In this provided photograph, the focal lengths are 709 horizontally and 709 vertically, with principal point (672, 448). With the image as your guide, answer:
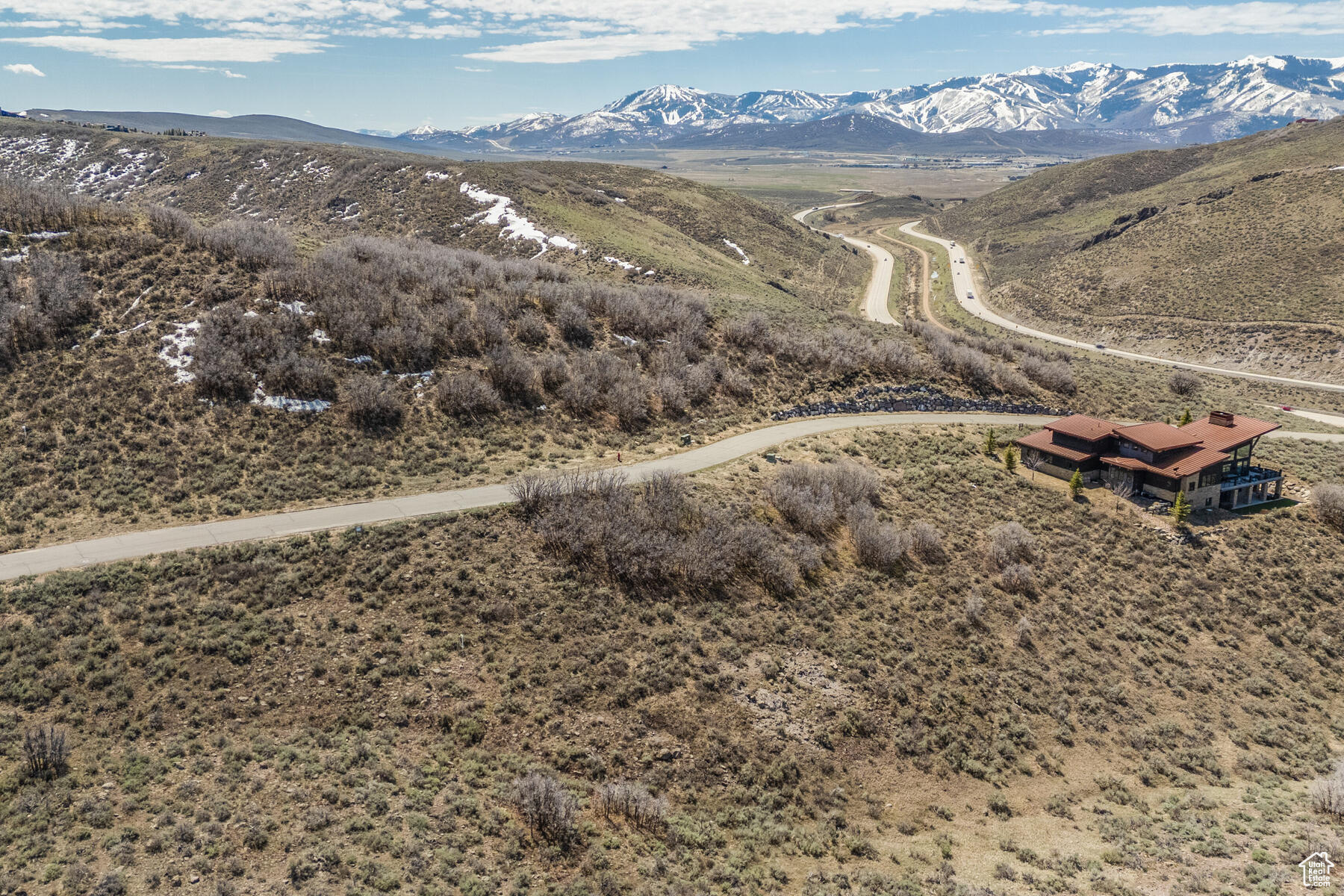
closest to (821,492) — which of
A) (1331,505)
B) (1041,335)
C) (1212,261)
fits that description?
(1331,505)

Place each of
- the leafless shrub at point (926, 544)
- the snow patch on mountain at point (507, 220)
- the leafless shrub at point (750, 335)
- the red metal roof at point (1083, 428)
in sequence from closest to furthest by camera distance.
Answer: the leafless shrub at point (926, 544), the red metal roof at point (1083, 428), the leafless shrub at point (750, 335), the snow patch on mountain at point (507, 220)

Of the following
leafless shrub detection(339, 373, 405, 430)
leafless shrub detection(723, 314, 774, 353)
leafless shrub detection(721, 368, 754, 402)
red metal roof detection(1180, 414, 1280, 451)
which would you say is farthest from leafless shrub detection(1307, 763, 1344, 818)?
leafless shrub detection(339, 373, 405, 430)

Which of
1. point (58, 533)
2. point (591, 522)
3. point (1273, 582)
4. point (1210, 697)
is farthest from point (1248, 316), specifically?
point (58, 533)

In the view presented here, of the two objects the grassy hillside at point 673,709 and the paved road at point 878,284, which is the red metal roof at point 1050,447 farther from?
the paved road at point 878,284

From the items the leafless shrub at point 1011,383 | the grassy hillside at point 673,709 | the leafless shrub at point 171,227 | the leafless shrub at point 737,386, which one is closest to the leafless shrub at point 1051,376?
the leafless shrub at point 1011,383

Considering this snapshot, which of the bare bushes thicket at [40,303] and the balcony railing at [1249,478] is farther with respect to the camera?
the balcony railing at [1249,478]

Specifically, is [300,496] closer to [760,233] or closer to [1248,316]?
[1248,316]
